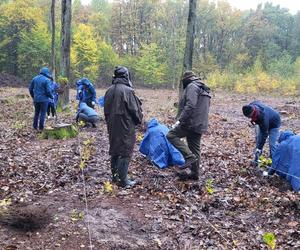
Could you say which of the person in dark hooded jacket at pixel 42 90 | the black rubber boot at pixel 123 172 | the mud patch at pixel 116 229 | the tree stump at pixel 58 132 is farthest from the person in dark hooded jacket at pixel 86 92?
the mud patch at pixel 116 229

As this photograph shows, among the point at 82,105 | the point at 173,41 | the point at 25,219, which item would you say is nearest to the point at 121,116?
the point at 25,219

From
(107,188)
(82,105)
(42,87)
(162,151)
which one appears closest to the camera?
(107,188)

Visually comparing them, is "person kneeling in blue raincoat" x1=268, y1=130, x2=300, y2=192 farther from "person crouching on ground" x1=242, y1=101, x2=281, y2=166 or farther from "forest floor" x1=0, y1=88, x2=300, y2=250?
"person crouching on ground" x1=242, y1=101, x2=281, y2=166

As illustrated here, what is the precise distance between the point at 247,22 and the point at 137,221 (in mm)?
59747

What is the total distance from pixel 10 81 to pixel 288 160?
3865cm

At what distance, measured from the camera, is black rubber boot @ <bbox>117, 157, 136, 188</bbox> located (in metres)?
6.92

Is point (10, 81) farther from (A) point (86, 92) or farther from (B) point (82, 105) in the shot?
(B) point (82, 105)

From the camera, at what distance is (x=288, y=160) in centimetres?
745

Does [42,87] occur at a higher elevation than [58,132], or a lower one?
higher

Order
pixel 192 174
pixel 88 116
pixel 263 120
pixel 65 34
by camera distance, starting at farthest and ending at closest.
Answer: pixel 65 34 < pixel 88 116 < pixel 263 120 < pixel 192 174

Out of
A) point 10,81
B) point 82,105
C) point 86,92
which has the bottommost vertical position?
point 10,81

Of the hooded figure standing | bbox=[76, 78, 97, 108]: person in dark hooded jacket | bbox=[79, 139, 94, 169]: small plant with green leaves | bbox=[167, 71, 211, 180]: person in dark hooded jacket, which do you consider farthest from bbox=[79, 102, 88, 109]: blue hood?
the hooded figure standing

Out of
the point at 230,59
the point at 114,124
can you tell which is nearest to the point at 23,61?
the point at 230,59

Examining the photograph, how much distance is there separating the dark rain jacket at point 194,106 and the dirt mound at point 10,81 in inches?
1386
